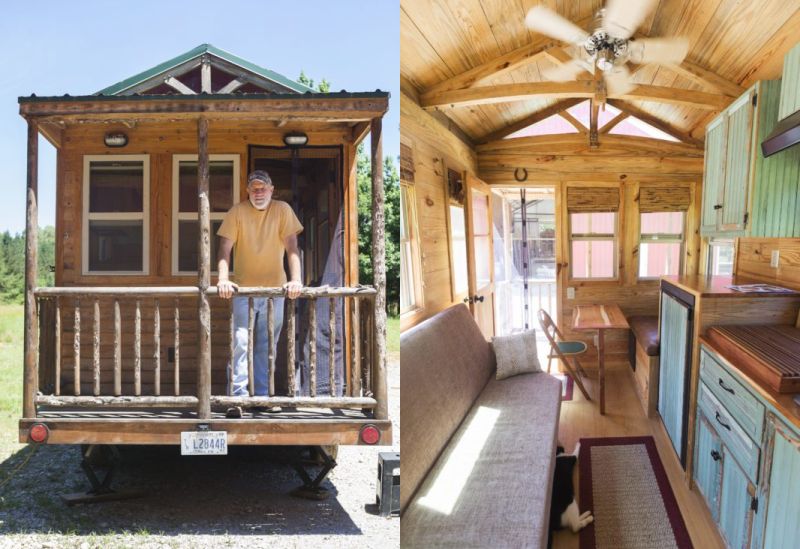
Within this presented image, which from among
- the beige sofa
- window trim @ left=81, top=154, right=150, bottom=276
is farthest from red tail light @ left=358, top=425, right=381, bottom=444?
window trim @ left=81, top=154, right=150, bottom=276

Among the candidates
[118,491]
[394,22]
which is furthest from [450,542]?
[394,22]

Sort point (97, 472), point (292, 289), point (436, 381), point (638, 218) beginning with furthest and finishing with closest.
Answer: point (97, 472) < point (292, 289) < point (436, 381) < point (638, 218)

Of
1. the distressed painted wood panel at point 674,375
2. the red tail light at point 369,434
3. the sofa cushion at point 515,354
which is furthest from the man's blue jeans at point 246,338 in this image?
the distressed painted wood panel at point 674,375

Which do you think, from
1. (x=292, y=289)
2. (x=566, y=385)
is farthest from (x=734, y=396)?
(x=292, y=289)

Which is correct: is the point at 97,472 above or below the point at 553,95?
below

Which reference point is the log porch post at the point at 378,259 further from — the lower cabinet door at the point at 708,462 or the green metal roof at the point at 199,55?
the lower cabinet door at the point at 708,462

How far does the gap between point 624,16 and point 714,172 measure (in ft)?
2.05

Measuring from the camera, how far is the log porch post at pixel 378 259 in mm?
2779

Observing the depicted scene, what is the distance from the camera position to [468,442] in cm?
239

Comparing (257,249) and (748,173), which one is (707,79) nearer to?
(748,173)

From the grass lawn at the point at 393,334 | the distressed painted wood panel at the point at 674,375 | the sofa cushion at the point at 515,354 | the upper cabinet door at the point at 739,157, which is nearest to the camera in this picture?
the upper cabinet door at the point at 739,157

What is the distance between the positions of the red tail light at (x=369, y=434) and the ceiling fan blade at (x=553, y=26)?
1825 millimetres

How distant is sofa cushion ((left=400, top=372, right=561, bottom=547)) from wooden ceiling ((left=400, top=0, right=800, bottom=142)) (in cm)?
96

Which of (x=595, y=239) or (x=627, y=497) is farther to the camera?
(x=627, y=497)
